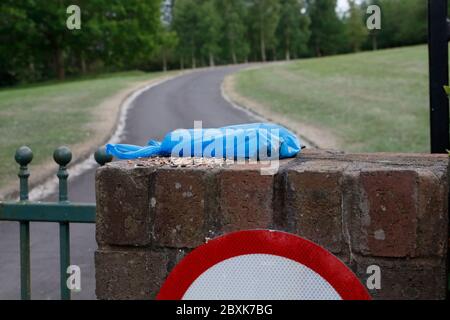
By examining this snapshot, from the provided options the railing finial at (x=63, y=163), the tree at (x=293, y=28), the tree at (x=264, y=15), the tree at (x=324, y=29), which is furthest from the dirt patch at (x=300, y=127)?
the tree at (x=264, y=15)

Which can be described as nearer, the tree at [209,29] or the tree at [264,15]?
the tree at [209,29]

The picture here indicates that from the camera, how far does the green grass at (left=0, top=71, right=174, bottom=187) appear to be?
44.2 feet

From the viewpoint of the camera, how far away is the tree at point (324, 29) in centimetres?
6367

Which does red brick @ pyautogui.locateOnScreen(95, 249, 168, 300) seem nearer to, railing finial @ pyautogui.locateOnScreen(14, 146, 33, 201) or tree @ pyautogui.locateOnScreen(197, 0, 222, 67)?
railing finial @ pyautogui.locateOnScreen(14, 146, 33, 201)

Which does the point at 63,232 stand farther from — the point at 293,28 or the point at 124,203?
the point at 293,28

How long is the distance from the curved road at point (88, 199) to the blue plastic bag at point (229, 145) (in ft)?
10.7

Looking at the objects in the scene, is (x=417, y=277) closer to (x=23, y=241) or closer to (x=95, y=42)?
(x=23, y=241)

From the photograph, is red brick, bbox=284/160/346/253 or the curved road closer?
red brick, bbox=284/160/346/253

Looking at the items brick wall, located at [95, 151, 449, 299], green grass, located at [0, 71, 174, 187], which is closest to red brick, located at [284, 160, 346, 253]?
brick wall, located at [95, 151, 449, 299]

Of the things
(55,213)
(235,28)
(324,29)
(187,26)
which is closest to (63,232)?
(55,213)

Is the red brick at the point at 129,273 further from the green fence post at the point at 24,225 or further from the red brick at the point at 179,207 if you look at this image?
the green fence post at the point at 24,225

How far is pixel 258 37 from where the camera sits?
7519cm

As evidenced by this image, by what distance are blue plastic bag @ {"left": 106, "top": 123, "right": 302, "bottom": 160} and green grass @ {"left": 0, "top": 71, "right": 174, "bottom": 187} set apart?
26.5 ft

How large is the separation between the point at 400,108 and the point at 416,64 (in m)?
16.9
